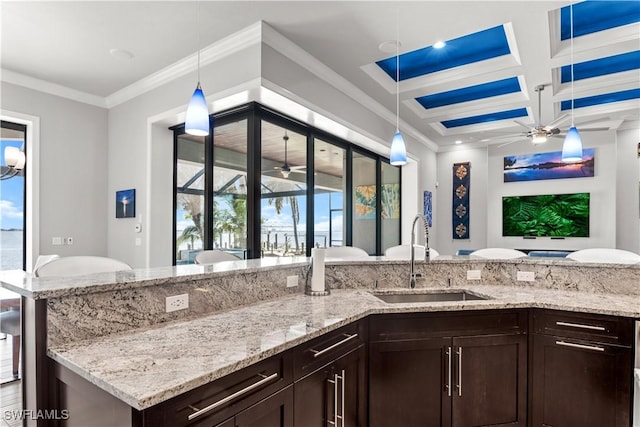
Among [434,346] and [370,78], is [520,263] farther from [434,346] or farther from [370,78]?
[370,78]

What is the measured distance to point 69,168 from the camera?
4.37 meters

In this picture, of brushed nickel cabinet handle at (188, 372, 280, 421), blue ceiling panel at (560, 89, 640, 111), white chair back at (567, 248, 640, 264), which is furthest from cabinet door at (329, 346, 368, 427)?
blue ceiling panel at (560, 89, 640, 111)

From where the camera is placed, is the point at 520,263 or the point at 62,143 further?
the point at 62,143

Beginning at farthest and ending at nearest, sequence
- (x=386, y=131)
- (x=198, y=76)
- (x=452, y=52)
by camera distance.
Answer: (x=386, y=131)
(x=452, y=52)
(x=198, y=76)

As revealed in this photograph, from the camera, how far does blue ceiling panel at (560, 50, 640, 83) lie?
12.7 ft

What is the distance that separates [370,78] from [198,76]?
183cm

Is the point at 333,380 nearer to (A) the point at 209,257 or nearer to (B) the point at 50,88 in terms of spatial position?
(A) the point at 209,257

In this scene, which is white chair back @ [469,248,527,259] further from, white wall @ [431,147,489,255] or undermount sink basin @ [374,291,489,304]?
white wall @ [431,147,489,255]

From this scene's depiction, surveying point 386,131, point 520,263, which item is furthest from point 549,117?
point 520,263

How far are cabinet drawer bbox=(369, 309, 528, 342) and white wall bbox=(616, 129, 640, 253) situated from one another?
5817 millimetres

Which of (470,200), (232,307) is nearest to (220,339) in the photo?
(232,307)

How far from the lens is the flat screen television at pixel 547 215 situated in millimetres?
6852

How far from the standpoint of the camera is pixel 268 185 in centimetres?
399

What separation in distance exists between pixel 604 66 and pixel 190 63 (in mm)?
4480
